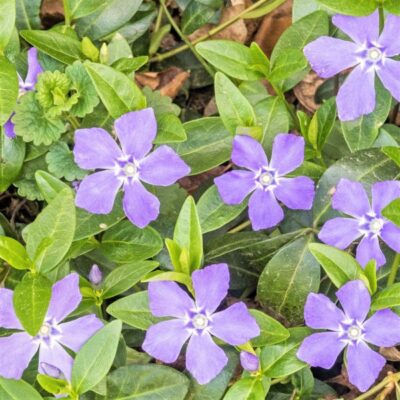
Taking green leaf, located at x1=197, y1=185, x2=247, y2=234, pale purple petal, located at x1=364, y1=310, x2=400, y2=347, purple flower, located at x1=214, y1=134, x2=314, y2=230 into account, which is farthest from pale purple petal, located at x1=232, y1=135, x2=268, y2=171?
pale purple petal, located at x1=364, y1=310, x2=400, y2=347

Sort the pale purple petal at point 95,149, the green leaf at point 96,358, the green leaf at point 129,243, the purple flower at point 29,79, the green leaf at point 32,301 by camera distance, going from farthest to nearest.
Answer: the purple flower at point 29,79, the green leaf at point 129,243, the pale purple petal at point 95,149, the green leaf at point 96,358, the green leaf at point 32,301

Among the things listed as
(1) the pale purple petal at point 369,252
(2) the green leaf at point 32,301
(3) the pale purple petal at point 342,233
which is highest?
(3) the pale purple petal at point 342,233

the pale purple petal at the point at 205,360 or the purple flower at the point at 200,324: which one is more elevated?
the purple flower at the point at 200,324

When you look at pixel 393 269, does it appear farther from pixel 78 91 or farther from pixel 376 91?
pixel 78 91

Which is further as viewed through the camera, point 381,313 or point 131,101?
point 131,101

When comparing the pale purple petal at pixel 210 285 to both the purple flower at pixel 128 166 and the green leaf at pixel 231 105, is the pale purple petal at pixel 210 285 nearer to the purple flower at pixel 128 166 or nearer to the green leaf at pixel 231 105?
the purple flower at pixel 128 166

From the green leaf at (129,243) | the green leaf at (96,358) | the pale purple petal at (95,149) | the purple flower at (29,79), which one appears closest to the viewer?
the green leaf at (96,358)

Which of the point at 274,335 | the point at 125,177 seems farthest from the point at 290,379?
the point at 125,177

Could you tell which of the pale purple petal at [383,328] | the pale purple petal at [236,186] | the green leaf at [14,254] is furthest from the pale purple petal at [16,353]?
the pale purple petal at [383,328]
